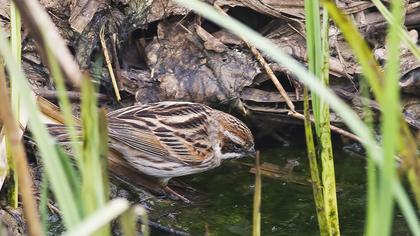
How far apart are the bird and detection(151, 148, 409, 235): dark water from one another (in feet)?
0.50

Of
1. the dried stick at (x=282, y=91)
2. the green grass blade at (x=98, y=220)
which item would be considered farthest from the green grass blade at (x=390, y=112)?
the dried stick at (x=282, y=91)

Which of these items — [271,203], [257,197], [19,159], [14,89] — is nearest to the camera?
[19,159]

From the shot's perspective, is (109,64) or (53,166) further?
(109,64)

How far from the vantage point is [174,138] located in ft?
17.6

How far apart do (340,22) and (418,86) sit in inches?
143

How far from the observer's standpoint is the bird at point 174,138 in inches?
205

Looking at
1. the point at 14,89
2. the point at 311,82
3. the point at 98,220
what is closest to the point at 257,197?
the point at 311,82

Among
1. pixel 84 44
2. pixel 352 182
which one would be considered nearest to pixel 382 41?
pixel 352 182

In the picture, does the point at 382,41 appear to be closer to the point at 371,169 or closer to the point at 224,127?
the point at 224,127

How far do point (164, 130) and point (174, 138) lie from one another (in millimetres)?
77

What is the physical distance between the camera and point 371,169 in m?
2.30

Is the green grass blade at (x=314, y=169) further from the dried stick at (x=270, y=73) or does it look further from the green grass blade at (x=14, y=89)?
the dried stick at (x=270, y=73)

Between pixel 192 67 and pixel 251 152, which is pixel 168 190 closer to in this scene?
pixel 251 152

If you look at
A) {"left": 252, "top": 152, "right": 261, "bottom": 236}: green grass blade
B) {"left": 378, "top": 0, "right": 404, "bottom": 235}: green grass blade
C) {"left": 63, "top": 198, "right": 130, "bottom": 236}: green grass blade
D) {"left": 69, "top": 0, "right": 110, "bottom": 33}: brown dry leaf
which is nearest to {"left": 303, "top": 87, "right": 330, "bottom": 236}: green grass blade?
{"left": 252, "top": 152, "right": 261, "bottom": 236}: green grass blade
